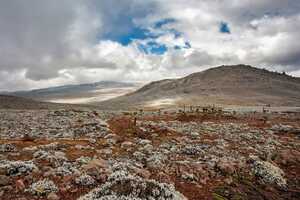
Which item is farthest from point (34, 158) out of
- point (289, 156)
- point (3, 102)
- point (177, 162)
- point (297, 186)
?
point (3, 102)

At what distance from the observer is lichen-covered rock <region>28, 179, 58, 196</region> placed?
9203 millimetres

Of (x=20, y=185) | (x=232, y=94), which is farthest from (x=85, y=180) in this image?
(x=232, y=94)

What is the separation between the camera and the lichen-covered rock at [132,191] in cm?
845

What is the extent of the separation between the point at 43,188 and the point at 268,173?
8847 millimetres

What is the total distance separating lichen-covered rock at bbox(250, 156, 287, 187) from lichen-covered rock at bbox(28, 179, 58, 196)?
810 cm

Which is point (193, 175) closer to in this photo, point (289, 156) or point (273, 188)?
point (273, 188)

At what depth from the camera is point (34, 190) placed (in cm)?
923

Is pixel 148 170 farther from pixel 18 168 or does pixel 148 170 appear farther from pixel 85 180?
pixel 18 168

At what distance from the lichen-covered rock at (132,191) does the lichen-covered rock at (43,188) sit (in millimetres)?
A: 1353

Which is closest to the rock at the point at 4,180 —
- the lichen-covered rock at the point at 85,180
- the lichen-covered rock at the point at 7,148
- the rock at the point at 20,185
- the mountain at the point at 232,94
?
the rock at the point at 20,185

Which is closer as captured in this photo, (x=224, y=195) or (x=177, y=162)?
(x=224, y=195)

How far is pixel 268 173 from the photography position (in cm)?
1213

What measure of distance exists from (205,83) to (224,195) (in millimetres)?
189707

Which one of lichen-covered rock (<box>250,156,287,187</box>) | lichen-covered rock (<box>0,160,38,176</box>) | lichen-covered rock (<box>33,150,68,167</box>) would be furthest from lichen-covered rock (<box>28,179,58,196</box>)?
lichen-covered rock (<box>250,156,287,187</box>)
